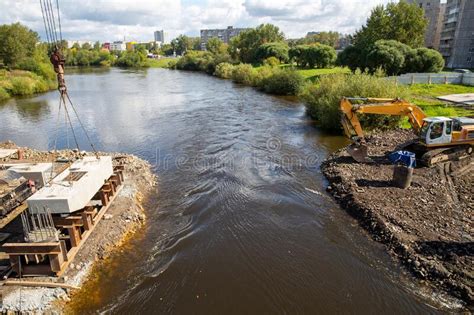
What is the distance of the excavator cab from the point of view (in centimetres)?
1627

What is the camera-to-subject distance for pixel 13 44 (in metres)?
56.3

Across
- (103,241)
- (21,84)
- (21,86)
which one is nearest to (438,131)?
(103,241)

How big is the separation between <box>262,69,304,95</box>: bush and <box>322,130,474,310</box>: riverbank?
24860 millimetres

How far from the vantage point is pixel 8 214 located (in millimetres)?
12273

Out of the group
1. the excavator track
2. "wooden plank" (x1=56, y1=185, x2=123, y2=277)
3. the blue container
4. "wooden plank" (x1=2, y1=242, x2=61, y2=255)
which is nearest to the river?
"wooden plank" (x1=56, y1=185, x2=123, y2=277)

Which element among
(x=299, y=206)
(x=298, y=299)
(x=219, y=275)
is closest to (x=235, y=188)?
(x=299, y=206)

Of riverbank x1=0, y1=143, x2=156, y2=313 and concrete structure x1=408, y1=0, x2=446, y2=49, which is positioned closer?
riverbank x1=0, y1=143, x2=156, y2=313

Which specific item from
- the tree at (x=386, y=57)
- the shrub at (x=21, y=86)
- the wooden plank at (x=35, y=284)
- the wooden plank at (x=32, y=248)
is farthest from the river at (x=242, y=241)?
the shrub at (x=21, y=86)

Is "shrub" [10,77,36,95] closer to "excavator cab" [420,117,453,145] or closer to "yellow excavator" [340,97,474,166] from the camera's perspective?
"yellow excavator" [340,97,474,166]

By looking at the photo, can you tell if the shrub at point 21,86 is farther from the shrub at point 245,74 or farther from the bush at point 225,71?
the bush at point 225,71

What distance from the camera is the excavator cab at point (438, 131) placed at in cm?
1627

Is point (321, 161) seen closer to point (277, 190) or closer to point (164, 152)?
point (277, 190)

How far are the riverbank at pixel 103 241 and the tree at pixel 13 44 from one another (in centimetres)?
Result: 5232

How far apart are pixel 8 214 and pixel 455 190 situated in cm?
1794
